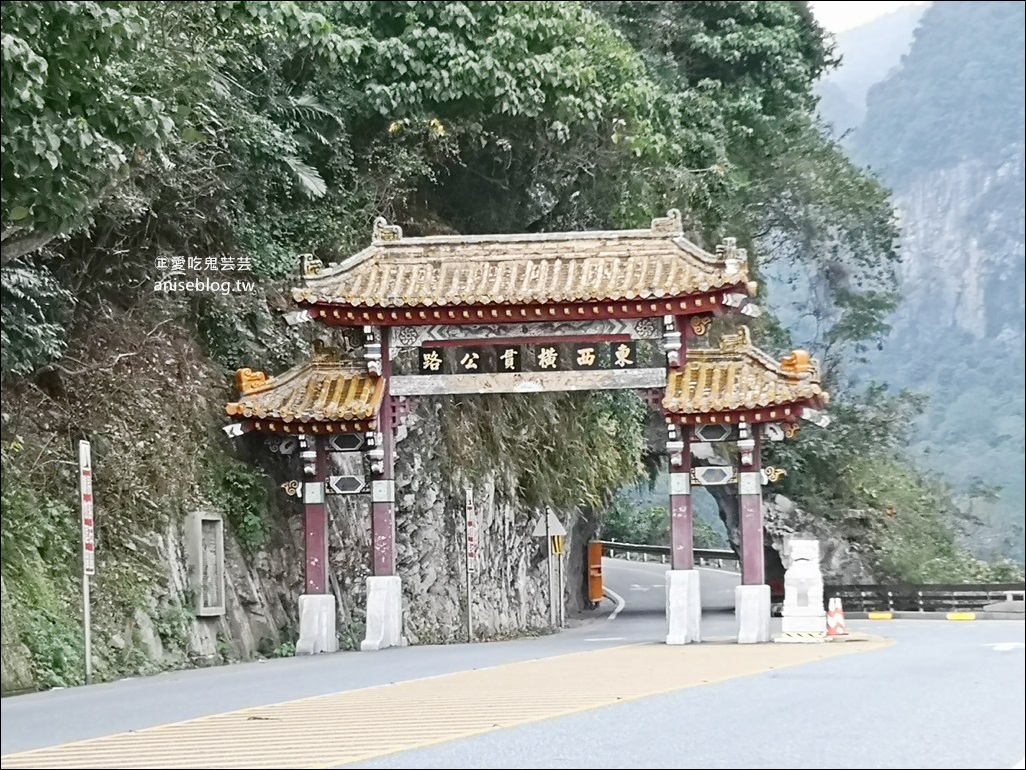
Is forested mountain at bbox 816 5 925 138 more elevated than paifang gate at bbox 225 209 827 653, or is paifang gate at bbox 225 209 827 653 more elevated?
forested mountain at bbox 816 5 925 138

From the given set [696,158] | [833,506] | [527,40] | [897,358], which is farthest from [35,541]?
[897,358]

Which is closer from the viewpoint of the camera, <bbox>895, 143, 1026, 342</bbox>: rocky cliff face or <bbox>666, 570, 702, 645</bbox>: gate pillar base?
<bbox>666, 570, 702, 645</bbox>: gate pillar base

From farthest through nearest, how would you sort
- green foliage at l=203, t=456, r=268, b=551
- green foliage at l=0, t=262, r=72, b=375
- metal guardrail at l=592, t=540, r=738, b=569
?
metal guardrail at l=592, t=540, r=738, b=569
green foliage at l=203, t=456, r=268, b=551
green foliage at l=0, t=262, r=72, b=375

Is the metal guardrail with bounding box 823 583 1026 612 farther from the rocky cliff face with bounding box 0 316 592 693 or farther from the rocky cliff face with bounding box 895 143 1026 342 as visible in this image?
the rocky cliff face with bounding box 895 143 1026 342

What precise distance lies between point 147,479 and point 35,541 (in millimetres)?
1953

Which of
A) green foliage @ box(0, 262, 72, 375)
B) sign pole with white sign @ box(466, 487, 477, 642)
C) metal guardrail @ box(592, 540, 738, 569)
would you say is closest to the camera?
green foliage @ box(0, 262, 72, 375)

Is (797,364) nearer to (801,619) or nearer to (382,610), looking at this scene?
(801,619)

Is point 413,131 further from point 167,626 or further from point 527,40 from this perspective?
point 167,626

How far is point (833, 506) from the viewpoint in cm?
2692

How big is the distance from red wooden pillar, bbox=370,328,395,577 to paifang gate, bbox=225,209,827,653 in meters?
0.01

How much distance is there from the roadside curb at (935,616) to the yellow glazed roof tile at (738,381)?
1039 centimetres

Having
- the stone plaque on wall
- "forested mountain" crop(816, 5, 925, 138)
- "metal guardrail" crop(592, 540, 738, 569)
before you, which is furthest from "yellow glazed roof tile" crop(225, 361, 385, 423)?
"forested mountain" crop(816, 5, 925, 138)

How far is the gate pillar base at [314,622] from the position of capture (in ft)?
46.8

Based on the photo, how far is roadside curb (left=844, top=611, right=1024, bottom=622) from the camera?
23.2m
